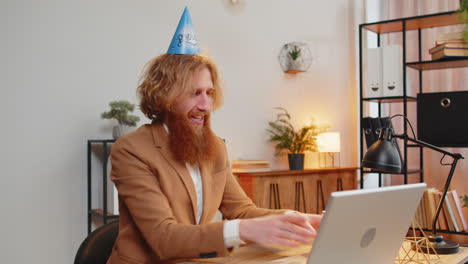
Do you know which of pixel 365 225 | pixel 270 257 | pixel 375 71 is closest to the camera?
pixel 365 225

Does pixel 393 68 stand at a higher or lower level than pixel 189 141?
higher

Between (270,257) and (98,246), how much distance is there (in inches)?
22.1

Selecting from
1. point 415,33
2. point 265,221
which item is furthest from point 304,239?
point 415,33

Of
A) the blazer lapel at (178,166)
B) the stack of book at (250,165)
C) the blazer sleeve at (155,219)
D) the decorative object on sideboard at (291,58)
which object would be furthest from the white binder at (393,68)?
the blazer sleeve at (155,219)

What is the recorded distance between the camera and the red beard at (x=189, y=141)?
159cm

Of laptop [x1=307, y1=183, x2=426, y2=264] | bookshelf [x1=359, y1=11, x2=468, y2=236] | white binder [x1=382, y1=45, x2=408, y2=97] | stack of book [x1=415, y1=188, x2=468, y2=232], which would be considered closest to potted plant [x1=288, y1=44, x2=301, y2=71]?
bookshelf [x1=359, y1=11, x2=468, y2=236]

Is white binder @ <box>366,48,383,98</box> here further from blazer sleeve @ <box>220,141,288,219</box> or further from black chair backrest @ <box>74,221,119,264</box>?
black chair backrest @ <box>74,221,119,264</box>

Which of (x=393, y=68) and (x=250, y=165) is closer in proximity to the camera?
(x=250, y=165)

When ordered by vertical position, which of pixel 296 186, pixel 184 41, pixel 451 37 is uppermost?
pixel 451 37

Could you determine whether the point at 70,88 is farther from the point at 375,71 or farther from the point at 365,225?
the point at 375,71

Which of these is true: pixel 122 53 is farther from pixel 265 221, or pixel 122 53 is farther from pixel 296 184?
pixel 265 221

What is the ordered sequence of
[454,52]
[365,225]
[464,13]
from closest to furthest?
[365,225], [464,13], [454,52]

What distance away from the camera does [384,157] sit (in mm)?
→ 1613

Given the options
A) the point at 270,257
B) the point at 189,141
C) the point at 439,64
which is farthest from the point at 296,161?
the point at 270,257
